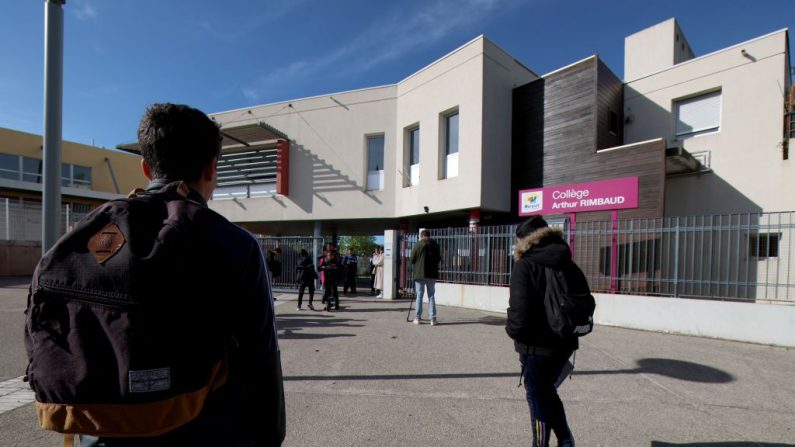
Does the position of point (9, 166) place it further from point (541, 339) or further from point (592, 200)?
point (541, 339)

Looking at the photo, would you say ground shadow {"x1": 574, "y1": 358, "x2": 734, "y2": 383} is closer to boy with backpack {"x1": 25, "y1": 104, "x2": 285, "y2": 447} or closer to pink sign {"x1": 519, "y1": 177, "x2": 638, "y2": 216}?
pink sign {"x1": 519, "y1": 177, "x2": 638, "y2": 216}

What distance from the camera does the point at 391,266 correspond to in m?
12.0

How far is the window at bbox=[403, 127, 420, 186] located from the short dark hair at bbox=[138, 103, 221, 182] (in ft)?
43.1

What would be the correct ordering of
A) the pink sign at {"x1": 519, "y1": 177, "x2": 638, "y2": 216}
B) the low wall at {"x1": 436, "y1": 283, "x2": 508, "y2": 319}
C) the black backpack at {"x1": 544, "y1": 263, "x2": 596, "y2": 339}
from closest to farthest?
1. the black backpack at {"x1": 544, "y1": 263, "x2": 596, "y2": 339}
2. the pink sign at {"x1": 519, "y1": 177, "x2": 638, "y2": 216}
3. the low wall at {"x1": 436, "y1": 283, "x2": 508, "y2": 319}

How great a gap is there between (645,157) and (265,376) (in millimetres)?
11741

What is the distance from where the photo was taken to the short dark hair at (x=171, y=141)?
48.8 inches

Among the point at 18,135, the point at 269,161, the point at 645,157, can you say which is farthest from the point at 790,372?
the point at 18,135

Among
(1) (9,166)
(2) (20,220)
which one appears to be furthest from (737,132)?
(1) (9,166)

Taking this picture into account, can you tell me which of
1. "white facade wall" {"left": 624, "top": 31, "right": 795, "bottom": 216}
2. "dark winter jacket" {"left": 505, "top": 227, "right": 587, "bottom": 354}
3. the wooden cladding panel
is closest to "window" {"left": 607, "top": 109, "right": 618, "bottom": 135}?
the wooden cladding panel

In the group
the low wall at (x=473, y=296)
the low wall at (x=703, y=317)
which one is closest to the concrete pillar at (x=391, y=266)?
the low wall at (x=473, y=296)

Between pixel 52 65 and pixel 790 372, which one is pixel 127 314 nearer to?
pixel 52 65

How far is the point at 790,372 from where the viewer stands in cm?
498

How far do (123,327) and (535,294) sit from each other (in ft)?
7.60

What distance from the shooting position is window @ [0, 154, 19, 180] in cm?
2395
